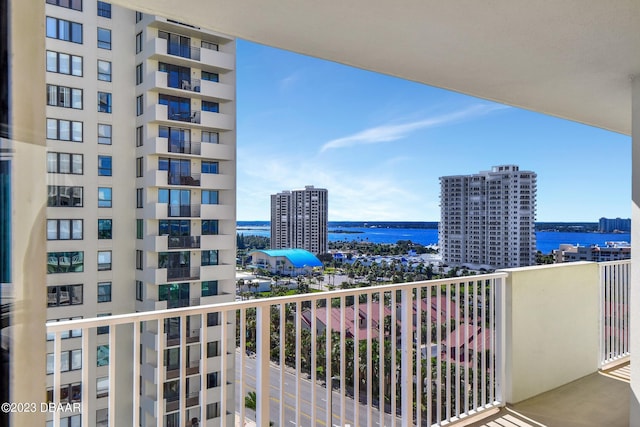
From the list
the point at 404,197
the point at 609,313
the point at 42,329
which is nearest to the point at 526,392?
the point at 609,313

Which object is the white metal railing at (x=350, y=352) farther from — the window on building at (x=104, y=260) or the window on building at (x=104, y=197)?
the window on building at (x=104, y=260)

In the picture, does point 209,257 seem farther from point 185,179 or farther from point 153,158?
point 153,158

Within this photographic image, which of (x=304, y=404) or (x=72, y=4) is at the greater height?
(x=72, y=4)

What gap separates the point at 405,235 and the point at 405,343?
12.1 feet

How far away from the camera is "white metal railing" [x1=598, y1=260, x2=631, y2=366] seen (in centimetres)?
392

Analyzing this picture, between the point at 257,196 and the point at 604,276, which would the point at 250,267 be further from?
the point at 604,276

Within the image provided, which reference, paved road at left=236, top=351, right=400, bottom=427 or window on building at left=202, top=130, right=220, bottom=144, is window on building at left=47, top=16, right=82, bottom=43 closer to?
window on building at left=202, top=130, right=220, bottom=144

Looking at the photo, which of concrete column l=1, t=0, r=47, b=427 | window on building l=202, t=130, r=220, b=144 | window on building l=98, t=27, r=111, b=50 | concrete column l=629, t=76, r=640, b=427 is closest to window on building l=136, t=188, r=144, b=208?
window on building l=202, t=130, r=220, b=144

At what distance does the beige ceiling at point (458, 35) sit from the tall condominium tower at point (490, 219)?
2.37 metres

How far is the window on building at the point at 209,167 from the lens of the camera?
8.12m

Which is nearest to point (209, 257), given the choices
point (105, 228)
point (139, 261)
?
point (139, 261)

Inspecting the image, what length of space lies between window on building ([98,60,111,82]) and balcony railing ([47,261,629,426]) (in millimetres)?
4923

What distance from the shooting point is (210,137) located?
8352mm

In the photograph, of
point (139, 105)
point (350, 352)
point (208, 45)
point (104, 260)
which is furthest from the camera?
point (208, 45)
